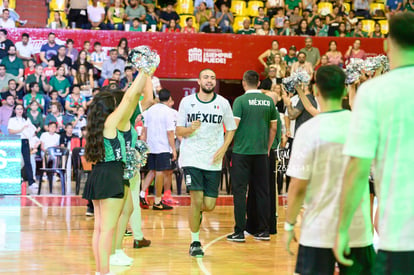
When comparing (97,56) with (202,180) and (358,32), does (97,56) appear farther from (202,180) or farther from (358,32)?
(202,180)

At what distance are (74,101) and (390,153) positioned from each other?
543 inches

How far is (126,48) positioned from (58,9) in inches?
122

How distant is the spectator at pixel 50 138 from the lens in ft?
48.0

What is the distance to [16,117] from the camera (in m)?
14.6

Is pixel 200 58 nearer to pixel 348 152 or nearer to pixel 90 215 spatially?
pixel 90 215

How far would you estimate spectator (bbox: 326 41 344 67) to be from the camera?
60.5ft

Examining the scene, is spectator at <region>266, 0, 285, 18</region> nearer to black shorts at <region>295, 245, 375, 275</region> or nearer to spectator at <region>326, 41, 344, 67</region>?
spectator at <region>326, 41, 344, 67</region>

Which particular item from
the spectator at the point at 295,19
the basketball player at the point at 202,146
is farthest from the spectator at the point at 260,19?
the basketball player at the point at 202,146

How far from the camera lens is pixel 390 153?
10.1ft

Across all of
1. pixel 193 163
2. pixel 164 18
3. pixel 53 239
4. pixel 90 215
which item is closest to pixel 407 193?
pixel 193 163

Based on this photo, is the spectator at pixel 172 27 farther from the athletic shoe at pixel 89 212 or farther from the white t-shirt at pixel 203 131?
the white t-shirt at pixel 203 131

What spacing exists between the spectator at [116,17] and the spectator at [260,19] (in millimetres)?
3817

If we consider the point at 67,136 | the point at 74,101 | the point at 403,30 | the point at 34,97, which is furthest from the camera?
the point at 74,101

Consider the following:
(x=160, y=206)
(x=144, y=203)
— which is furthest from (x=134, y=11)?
(x=160, y=206)
